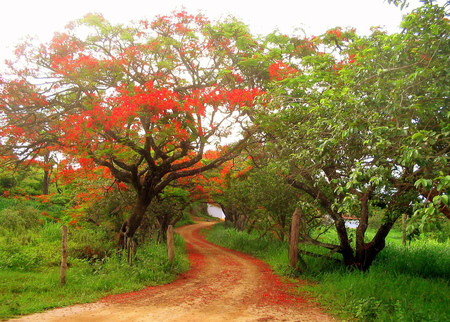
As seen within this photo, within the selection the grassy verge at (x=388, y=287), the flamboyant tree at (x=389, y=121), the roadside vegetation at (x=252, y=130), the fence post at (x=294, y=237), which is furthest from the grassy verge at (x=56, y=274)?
the flamboyant tree at (x=389, y=121)

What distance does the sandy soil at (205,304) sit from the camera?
5.47 metres

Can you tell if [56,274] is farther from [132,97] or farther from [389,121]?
[389,121]

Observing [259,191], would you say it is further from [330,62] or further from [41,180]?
[41,180]

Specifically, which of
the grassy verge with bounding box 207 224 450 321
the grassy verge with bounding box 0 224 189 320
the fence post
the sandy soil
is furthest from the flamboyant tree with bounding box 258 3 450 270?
the grassy verge with bounding box 0 224 189 320

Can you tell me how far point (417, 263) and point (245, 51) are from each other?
297 inches

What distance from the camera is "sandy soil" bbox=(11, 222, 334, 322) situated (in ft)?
18.0

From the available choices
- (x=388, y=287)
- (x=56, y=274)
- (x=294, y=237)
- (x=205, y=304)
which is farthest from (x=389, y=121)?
(x=56, y=274)

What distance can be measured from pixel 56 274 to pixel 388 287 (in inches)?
316

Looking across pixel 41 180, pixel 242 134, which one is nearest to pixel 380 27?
pixel 242 134

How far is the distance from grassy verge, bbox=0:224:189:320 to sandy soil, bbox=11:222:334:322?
37cm

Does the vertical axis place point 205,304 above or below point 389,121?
below

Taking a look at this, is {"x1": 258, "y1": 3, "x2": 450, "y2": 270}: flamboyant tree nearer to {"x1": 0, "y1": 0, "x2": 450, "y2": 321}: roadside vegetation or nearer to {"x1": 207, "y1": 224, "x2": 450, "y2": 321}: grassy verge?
{"x1": 0, "y1": 0, "x2": 450, "y2": 321}: roadside vegetation

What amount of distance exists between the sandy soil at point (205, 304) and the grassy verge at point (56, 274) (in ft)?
1.21

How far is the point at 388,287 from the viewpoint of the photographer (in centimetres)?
643
